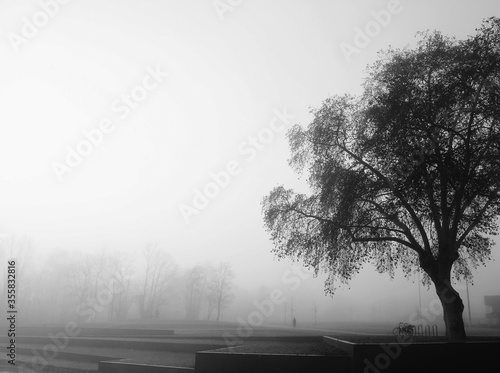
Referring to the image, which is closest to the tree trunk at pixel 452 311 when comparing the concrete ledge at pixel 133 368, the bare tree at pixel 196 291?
the concrete ledge at pixel 133 368

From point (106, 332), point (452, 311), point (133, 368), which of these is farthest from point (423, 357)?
point (106, 332)

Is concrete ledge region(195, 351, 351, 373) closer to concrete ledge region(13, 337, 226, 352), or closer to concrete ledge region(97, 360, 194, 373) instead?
concrete ledge region(97, 360, 194, 373)

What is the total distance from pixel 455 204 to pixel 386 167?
3.61 metres

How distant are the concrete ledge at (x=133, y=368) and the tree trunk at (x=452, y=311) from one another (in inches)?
466

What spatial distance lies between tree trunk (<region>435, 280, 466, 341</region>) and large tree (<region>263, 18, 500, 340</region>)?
4cm

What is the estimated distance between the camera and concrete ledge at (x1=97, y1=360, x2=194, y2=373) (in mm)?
16672

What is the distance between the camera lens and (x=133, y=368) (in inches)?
716

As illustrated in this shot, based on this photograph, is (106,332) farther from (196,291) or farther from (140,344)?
(196,291)

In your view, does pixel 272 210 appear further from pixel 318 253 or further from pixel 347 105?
pixel 347 105

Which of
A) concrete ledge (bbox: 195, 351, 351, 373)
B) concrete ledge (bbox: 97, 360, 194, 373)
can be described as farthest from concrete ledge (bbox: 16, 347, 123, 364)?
concrete ledge (bbox: 195, 351, 351, 373)

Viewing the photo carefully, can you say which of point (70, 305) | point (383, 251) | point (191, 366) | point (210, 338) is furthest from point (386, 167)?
point (70, 305)

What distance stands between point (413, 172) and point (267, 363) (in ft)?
33.9

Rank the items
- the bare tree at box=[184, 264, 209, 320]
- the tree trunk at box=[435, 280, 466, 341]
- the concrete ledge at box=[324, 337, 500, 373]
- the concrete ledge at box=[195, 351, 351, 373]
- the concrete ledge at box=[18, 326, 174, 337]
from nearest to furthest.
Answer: the concrete ledge at box=[324, 337, 500, 373]
the concrete ledge at box=[195, 351, 351, 373]
the tree trunk at box=[435, 280, 466, 341]
the concrete ledge at box=[18, 326, 174, 337]
the bare tree at box=[184, 264, 209, 320]

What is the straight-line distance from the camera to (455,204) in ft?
58.4
